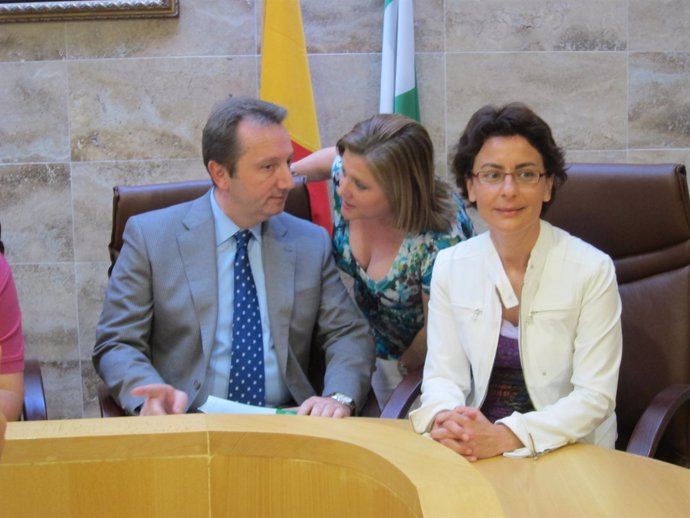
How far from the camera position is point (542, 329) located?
2293mm

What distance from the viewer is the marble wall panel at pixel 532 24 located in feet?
12.5

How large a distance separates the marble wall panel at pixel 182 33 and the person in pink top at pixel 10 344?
57.1 inches

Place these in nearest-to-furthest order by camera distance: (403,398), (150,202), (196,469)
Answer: (196,469), (403,398), (150,202)

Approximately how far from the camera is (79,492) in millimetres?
1589

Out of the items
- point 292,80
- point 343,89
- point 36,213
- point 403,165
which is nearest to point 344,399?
point 403,165

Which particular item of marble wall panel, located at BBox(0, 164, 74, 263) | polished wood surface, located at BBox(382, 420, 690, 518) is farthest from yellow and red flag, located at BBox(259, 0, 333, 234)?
polished wood surface, located at BBox(382, 420, 690, 518)

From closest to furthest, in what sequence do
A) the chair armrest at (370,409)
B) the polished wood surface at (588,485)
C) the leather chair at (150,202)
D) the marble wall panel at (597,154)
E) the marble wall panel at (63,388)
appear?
1. the polished wood surface at (588,485)
2. the chair armrest at (370,409)
3. the leather chair at (150,202)
4. the marble wall panel at (597,154)
5. the marble wall panel at (63,388)

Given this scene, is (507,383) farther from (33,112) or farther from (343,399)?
(33,112)

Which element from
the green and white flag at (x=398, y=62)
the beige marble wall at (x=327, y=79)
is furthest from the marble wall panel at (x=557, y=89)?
the green and white flag at (x=398, y=62)

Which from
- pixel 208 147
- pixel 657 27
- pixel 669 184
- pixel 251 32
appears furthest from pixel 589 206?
pixel 251 32

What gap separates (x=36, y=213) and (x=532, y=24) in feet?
6.53

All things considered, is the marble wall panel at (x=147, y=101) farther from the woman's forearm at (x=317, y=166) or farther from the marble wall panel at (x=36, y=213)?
the woman's forearm at (x=317, y=166)

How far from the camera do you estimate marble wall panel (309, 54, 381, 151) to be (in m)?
3.83

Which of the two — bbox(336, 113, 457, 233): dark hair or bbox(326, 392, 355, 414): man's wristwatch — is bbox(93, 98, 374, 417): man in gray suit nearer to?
bbox(326, 392, 355, 414): man's wristwatch
